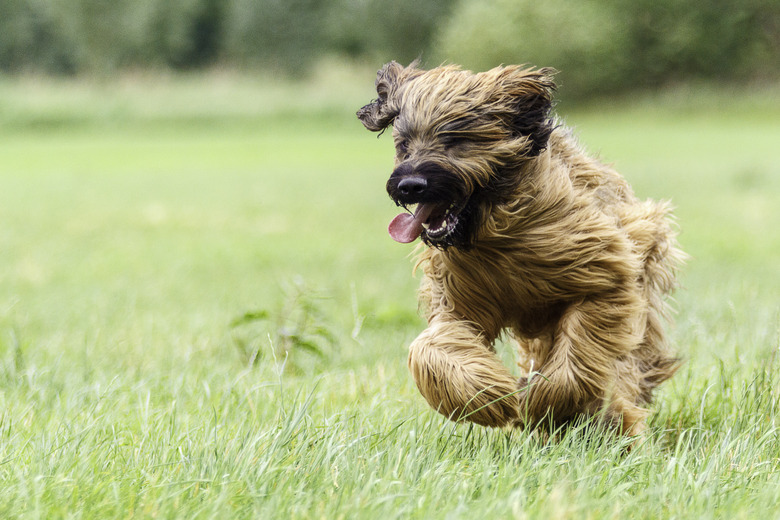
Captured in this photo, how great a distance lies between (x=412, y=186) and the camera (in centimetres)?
288

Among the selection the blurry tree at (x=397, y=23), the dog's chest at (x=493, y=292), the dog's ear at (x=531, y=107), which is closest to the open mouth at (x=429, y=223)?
the dog's chest at (x=493, y=292)

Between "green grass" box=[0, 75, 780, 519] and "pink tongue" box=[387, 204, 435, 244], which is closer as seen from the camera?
"green grass" box=[0, 75, 780, 519]

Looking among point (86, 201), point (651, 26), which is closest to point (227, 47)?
point (651, 26)

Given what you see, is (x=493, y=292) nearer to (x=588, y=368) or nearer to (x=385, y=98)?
(x=588, y=368)

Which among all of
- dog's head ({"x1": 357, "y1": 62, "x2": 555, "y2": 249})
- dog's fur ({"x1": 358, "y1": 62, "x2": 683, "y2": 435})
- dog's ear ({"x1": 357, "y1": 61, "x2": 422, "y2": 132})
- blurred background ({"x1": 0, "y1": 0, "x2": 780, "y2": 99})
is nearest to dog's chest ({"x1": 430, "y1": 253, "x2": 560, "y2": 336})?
dog's fur ({"x1": 358, "y1": 62, "x2": 683, "y2": 435})

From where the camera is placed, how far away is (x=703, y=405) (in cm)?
307

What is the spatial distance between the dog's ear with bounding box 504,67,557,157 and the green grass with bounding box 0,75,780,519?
40.5 inches

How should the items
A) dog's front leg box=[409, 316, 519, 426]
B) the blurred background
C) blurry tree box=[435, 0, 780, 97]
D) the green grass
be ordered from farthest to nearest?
the blurred background < blurry tree box=[435, 0, 780, 97] < dog's front leg box=[409, 316, 519, 426] < the green grass

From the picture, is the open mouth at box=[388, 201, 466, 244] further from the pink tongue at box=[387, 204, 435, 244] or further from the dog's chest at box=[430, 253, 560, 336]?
the dog's chest at box=[430, 253, 560, 336]

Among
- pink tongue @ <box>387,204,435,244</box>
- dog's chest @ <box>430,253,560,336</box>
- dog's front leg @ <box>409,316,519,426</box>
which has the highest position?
pink tongue @ <box>387,204,435,244</box>

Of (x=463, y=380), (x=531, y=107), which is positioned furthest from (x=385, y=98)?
(x=463, y=380)

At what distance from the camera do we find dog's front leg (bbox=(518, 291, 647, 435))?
3.01m

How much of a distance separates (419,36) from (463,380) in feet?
169

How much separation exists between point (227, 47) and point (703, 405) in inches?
2291
